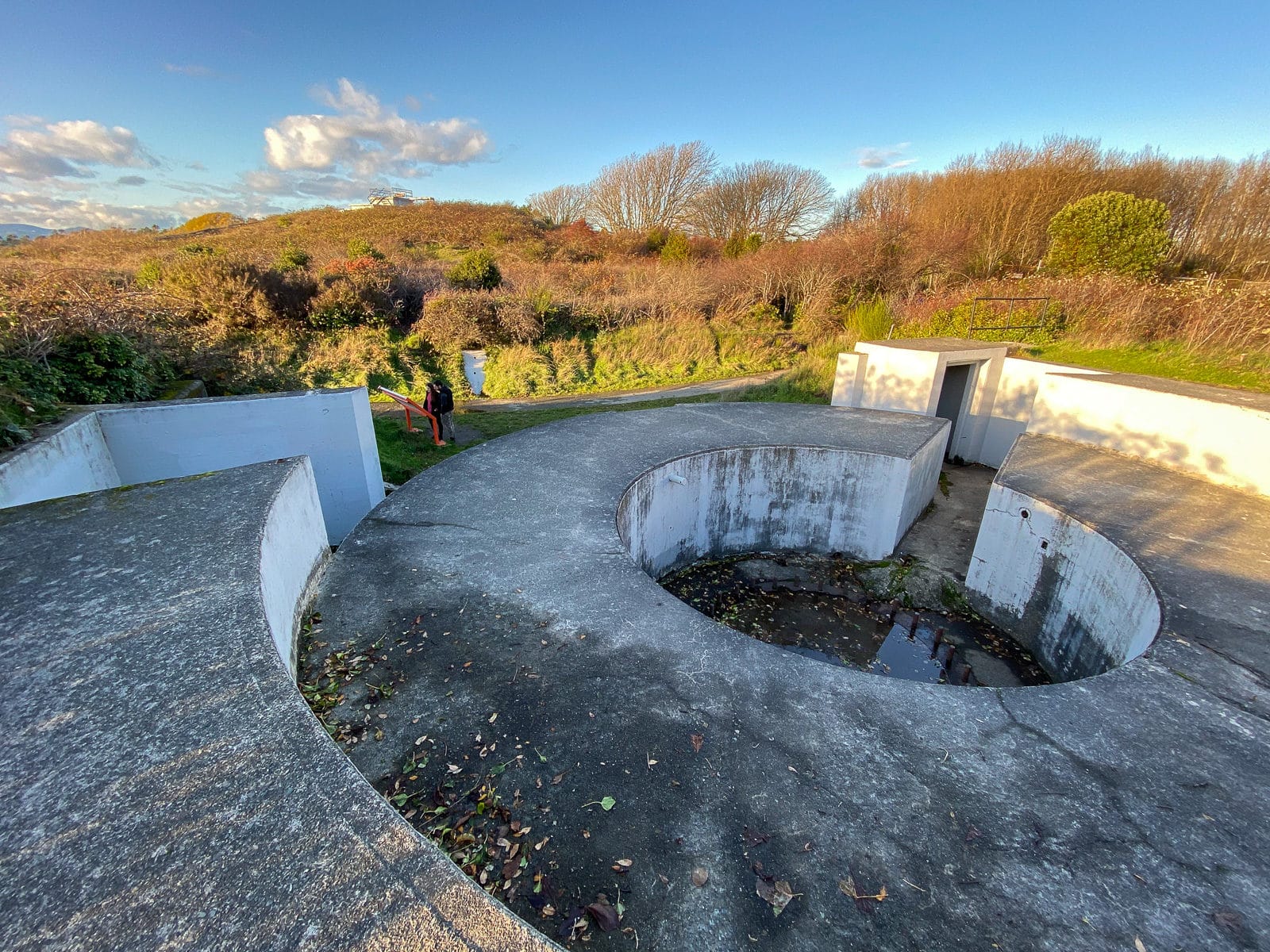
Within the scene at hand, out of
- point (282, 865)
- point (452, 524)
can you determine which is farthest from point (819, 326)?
point (282, 865)

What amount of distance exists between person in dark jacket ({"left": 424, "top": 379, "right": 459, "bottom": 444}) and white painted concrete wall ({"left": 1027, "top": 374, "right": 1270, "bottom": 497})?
30.1ft

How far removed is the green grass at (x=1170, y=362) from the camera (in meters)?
8.26

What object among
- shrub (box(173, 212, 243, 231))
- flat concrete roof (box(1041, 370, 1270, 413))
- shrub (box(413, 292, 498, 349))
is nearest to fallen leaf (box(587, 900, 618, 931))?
flat concrete roof (box(1041, 370, 1270, 413))

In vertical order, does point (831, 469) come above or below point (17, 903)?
below

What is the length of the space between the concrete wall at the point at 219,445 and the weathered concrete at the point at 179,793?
1945 mm

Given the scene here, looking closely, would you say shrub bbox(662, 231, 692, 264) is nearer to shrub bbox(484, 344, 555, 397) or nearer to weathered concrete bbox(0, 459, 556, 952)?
shrub bbox(484, 344, 555, 397)

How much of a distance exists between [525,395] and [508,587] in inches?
371

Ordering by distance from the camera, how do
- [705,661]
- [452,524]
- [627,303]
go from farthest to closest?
[627,303], [452,524], [705,661]

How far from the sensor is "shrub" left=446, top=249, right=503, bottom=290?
56.7 ft

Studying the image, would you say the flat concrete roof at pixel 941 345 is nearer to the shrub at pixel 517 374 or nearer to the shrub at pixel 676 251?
the shrub at pixel 517 374

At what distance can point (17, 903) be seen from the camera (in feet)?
4.57

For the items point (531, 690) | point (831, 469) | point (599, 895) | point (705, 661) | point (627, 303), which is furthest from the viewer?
point (627, 303)

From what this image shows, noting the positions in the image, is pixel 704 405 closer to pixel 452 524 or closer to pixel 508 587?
pixel 452 524

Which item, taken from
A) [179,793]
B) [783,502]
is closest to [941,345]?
[783,502]
